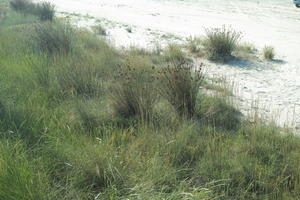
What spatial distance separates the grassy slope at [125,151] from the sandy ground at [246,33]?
2.07ft

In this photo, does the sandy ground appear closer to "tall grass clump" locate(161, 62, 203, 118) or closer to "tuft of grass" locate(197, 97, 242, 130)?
"tuft of grass" locate(197, 97, 242, 130)

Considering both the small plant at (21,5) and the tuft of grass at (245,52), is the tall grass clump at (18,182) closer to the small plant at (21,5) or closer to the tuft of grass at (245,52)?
the tuft of grass at (245,52)

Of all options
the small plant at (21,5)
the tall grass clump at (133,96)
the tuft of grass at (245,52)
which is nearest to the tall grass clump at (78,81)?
the tall grass clump at (133,96)

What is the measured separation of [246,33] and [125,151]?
10010 mm

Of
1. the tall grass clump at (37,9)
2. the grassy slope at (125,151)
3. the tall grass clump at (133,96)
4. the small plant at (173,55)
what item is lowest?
the grassy slope at (125,151)

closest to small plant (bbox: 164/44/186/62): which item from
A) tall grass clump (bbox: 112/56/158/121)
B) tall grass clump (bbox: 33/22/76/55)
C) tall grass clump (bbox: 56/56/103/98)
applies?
tall grass clump (bbox: 33/22/76/55)

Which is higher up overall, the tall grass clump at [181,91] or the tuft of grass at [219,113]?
the tall grass clump at [181,91]

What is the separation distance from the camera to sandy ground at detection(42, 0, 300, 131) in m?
4.97

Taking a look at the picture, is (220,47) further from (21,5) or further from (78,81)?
(21,5)

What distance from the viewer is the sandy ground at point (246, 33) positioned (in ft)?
16.3

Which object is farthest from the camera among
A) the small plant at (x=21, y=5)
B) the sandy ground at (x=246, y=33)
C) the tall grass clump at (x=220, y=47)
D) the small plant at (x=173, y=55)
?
the small plant at (x=21, y=5)

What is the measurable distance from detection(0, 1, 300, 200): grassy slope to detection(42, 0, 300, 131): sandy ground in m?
0.63

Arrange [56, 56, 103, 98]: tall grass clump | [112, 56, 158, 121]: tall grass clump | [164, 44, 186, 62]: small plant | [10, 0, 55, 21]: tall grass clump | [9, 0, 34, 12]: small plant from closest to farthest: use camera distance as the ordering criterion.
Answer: [112, 56, 158, 121]: tall grass clump → [56, 56, 103, 98]: tall grass clump → [164, 44, 186, 62]: small plant → [10, 0, 55, 21]: tall grass clump → [9, 0, 34, 12]: small plant

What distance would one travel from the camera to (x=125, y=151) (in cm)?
280
